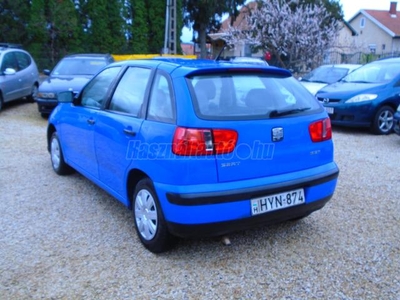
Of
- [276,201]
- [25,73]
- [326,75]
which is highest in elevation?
[326,75]

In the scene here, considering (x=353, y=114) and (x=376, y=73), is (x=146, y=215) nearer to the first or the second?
(x=353, y=114)

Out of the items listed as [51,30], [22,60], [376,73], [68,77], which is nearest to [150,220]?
[68,77]

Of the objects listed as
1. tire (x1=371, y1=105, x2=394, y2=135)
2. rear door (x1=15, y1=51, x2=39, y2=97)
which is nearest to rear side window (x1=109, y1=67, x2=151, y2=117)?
tire (x1=371, y1=105, x2=394, y2=135)

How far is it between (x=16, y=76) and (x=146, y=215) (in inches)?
357

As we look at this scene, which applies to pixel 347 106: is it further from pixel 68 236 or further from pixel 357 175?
pixel 68 236

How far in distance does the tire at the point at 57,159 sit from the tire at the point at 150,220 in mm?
2303

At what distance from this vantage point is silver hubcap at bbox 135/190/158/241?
10.6ft

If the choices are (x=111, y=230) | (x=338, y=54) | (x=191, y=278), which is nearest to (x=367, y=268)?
Answer: (x=191, y=278)

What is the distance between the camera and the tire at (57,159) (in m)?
5.36

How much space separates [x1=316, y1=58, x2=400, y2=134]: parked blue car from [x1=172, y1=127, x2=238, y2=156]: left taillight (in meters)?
6.53

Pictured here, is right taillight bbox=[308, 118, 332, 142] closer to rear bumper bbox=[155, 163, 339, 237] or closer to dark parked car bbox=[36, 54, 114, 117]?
rear bumper bbox=[155, 163, 339, 237]

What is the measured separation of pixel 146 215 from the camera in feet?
10.9

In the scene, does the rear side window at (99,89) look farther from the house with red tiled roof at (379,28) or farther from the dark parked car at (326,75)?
the house with red tiled roof at (379,28)

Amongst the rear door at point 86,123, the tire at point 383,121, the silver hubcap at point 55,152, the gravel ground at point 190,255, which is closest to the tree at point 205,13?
the tire at point 383,121
